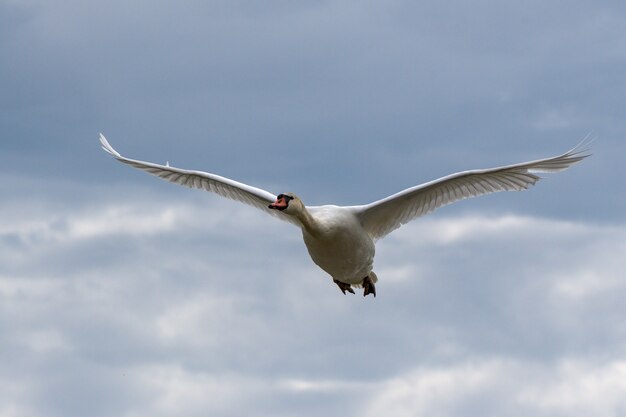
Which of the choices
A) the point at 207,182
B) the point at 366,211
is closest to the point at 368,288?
the point at 366,211

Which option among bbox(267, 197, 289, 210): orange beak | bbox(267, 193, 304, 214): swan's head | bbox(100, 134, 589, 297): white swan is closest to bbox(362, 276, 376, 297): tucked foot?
bbox(100, 134, 589, 297): white swan

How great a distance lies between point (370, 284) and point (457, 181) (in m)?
3.20

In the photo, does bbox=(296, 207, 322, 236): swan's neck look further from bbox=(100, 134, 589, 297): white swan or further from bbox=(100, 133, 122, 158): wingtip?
bbox=(100, 133, 122, 158): wingtip

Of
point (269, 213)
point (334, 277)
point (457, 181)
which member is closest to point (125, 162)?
point (269, 213)

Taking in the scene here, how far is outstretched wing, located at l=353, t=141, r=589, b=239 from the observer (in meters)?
26.1

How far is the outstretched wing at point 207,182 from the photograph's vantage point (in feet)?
94.0

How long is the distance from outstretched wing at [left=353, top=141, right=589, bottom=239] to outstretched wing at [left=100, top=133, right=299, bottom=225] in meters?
2.08

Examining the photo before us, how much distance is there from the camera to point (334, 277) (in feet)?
90.5

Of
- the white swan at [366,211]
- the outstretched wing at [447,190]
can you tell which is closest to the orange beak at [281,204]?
the white swan at [366,211]

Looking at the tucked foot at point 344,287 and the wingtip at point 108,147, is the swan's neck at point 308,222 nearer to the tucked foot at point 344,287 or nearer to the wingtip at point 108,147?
the tucked foot at point 344,287

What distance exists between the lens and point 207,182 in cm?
2925

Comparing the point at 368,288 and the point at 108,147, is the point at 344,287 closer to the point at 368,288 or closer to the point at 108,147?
the point at 368,288

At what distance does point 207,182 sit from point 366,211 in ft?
14.1

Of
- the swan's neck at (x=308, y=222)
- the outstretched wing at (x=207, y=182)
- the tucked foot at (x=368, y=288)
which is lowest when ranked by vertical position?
the swan's neck at (x=308, y=222)
